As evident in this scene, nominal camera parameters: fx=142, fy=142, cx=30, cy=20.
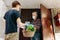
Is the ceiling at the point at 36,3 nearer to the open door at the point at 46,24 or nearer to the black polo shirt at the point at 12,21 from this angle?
the open door at the point at 46,24

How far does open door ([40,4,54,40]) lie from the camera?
137 inches

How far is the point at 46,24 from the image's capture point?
11.9ft

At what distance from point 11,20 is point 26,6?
5.64 feet

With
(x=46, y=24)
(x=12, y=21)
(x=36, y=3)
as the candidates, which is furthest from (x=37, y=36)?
(x=12, y=21)

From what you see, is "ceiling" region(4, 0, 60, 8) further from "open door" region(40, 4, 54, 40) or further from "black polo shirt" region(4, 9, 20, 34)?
"black polo shirt" region(4, 9, 20, 34)

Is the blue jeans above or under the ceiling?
under

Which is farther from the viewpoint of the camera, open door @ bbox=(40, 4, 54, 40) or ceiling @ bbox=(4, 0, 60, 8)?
ceiling @ bbox=(4, 0, 60, 8)

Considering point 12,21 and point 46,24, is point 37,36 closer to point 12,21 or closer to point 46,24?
point 46,24

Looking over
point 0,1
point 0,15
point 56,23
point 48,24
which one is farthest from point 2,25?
point 56,23

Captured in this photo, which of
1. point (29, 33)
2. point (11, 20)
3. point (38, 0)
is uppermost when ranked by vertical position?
point (38, 0)

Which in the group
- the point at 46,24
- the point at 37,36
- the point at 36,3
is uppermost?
the point at 36,3

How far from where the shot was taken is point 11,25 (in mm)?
2334

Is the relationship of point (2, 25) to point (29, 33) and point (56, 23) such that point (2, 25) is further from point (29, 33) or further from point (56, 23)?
point (56, 23)

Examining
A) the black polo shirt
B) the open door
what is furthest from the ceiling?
the black polo shirt
